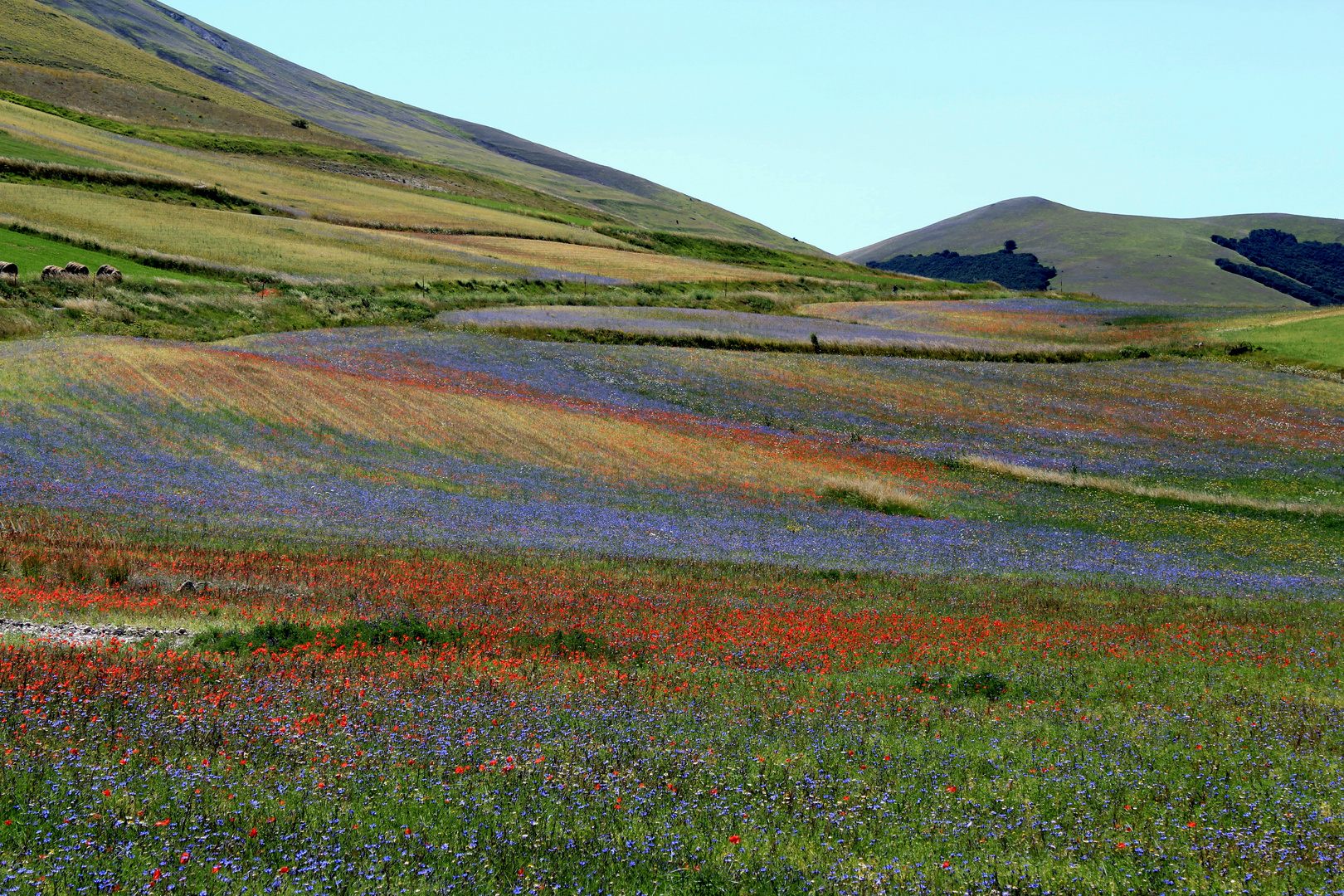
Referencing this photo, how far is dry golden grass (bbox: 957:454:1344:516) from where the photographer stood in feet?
102

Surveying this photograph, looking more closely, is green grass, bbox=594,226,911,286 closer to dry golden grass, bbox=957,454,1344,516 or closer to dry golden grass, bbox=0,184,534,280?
dry golden grass, bbox=0,184,534,280

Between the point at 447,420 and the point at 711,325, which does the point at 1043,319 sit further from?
the point at 447,420

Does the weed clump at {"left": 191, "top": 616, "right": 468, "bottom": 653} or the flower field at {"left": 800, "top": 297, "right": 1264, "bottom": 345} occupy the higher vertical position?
the flower field at {"left": 800, "top": 297, "right": 1264, "bottom": 345}

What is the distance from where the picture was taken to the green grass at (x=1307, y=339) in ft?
190

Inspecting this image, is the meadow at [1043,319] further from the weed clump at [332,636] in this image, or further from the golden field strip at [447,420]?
the weed clump at [332,636]

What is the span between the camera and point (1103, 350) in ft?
207

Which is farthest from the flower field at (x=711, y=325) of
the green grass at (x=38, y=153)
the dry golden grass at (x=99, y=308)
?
the green grass at (x=38, y=153)

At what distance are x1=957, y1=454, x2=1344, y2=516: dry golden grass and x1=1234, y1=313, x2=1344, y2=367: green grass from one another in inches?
1266

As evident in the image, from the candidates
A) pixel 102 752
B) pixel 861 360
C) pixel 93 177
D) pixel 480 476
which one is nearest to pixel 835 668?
pixel 102 752

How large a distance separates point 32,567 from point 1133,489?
33.3m

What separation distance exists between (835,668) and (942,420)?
3336cm

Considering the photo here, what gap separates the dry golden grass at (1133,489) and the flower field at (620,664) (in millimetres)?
497

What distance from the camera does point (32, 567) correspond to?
15297 millimetres

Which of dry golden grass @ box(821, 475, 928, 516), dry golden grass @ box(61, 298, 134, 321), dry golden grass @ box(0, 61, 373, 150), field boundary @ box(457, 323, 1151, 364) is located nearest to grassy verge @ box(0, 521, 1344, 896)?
dry golden grass @ box(821, 475, 928, 516)
